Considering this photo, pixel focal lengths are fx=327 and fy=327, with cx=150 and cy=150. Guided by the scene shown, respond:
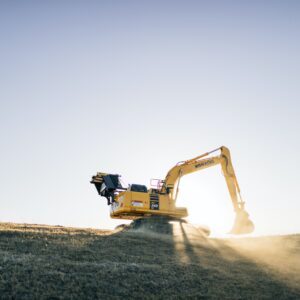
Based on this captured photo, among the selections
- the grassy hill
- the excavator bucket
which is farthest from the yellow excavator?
the grassy hill

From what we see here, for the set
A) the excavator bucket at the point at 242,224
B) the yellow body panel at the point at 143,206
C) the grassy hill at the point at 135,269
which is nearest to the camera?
the grassy hill at the point at 135,269

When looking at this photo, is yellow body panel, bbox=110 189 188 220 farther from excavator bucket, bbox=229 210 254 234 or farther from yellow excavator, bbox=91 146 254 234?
excavator bucket, bbox=229 210 254 234

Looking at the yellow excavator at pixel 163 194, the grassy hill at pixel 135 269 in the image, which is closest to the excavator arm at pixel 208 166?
the yellow excavator at pixel 163 194

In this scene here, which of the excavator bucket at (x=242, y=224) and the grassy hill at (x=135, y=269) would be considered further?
the excavator bucket at (x=242, y=224)

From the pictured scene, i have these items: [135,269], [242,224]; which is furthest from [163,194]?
[135,269]

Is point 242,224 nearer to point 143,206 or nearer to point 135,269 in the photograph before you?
point 143,206

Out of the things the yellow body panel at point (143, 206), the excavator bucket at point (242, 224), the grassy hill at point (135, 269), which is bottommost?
the grassy hill at point (135, 269)

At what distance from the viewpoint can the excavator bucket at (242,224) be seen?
25.2 metres

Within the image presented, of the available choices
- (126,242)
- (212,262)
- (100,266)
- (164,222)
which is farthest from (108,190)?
(100,266)

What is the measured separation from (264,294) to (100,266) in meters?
6.01

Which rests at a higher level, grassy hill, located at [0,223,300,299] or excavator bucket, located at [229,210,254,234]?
excavator bucket, located at [229,210,254,234]

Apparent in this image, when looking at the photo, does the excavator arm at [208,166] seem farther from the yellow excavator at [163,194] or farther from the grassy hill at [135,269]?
the grassy hill at [135,269]

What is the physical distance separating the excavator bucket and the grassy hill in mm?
4474

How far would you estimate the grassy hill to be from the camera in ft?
32.8
